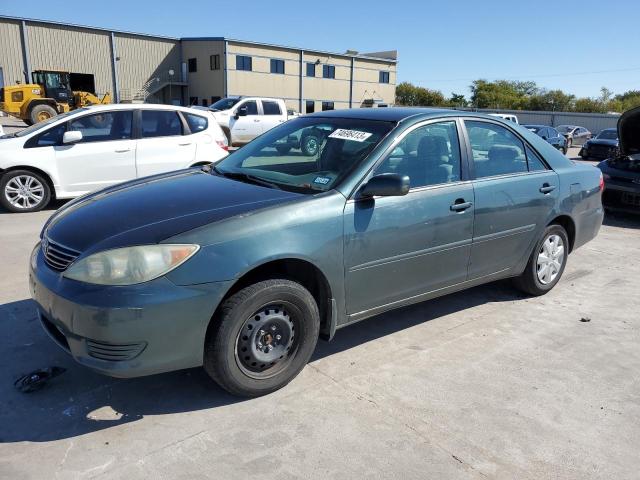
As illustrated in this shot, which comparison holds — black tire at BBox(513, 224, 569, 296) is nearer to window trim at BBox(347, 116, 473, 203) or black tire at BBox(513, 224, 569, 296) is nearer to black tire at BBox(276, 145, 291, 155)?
window trim at BBox(347, 116, 473, 203)

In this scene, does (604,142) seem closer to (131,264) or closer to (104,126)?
(104,126)

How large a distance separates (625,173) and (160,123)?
25.0 ft

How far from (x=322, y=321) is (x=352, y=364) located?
43 cm

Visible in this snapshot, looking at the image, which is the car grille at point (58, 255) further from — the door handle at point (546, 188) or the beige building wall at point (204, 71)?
the beige building wall at point (204, 71)

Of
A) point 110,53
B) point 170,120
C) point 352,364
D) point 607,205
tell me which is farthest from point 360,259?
point 110,53

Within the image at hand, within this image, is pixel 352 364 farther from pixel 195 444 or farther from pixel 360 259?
pixel 195 444

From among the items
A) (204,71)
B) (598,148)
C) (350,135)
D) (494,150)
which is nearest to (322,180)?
(350,135)

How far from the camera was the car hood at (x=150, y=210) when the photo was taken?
2.80 m

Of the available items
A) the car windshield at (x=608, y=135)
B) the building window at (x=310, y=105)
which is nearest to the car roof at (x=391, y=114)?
the car windshield at (x=608, y=135)

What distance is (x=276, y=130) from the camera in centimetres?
442

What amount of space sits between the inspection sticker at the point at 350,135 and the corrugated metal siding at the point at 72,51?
44.9 meters

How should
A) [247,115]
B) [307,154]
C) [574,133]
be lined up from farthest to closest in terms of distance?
1. [574,133]
2. [247,115]
3. [307,154]

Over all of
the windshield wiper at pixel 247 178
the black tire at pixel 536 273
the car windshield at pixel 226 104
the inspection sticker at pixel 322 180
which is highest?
the car windshield at pixel 226 104

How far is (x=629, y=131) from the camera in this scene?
27.9ft
